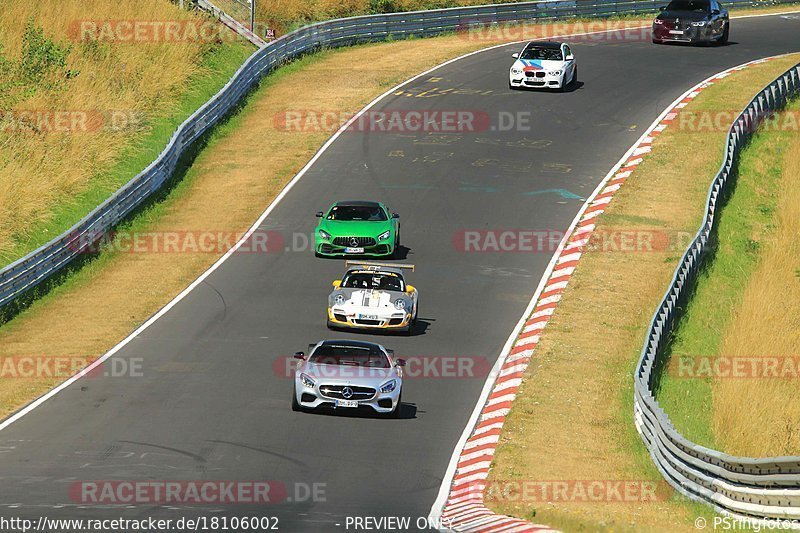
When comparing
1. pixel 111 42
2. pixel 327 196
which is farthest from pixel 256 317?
pixel 111 42

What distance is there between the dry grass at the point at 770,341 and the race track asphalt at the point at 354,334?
4813mm

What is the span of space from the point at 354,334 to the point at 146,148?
1750 cm

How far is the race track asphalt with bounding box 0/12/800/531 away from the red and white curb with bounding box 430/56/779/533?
0.28 m

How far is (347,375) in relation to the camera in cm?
2223

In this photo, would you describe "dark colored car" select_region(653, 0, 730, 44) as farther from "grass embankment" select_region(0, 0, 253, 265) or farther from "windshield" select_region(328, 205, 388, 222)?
"windshield" select_region(328, 205, 388, 222)

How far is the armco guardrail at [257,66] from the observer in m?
31.8

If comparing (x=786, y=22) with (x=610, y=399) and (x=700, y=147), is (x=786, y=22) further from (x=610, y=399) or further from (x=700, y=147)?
(x=610, y=399)

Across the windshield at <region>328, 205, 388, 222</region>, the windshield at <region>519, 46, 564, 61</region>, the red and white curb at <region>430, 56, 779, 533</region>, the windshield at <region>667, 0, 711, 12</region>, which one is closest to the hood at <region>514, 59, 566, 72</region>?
the windshield at <region>519, 46, 564, 61</region>

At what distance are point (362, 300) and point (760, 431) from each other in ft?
26.9

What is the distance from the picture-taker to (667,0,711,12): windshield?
5759cm

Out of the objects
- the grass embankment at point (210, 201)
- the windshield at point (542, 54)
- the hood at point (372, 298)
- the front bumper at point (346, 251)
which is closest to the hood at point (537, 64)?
the windshield at point (542, 54)

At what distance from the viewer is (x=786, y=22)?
66.2 metres

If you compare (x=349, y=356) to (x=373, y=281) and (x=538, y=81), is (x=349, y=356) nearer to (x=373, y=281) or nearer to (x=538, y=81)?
(x=373, y=281)

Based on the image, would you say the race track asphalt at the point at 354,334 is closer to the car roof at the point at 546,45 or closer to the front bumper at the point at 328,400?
the front bumper at the point at 328,400
